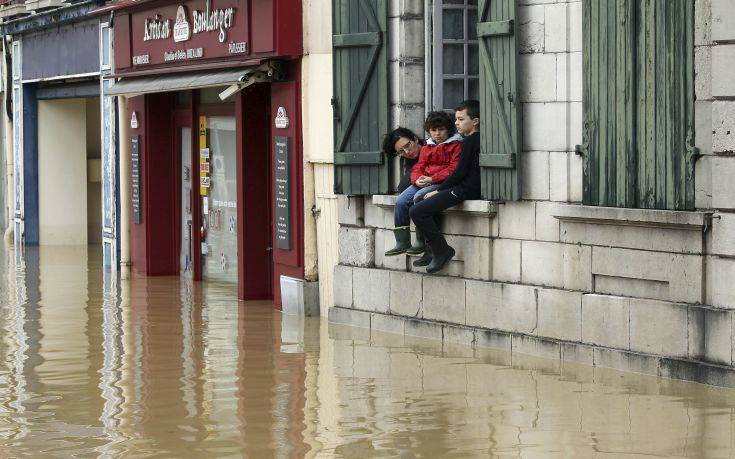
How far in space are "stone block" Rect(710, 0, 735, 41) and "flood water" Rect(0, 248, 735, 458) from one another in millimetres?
2280

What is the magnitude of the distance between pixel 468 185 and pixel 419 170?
0.61 metres

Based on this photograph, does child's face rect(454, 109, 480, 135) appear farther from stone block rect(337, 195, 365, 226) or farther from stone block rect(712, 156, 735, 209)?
stone block rect(712, 156, 735, 209)

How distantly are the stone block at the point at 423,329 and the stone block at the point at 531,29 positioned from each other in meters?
2.46

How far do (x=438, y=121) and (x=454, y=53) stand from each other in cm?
94

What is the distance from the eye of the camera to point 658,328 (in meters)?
11.0

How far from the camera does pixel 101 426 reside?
9.57m

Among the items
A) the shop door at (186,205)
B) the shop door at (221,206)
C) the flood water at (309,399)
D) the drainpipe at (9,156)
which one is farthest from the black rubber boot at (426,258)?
the drainpipe at (9,156)

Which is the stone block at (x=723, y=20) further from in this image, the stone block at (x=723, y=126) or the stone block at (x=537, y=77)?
the stone block at (x=537, y=77)

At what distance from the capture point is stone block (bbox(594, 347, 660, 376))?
36.0 feet

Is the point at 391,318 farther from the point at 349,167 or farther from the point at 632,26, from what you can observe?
the point at 632,26

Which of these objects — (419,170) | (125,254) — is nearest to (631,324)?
(419,170)

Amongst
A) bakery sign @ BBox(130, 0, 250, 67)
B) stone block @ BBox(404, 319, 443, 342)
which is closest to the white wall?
bakery sign @ BBox(130, 0, 250, 67)

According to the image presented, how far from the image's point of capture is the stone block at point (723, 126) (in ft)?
34.1

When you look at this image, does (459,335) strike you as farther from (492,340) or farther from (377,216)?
(377,216)
